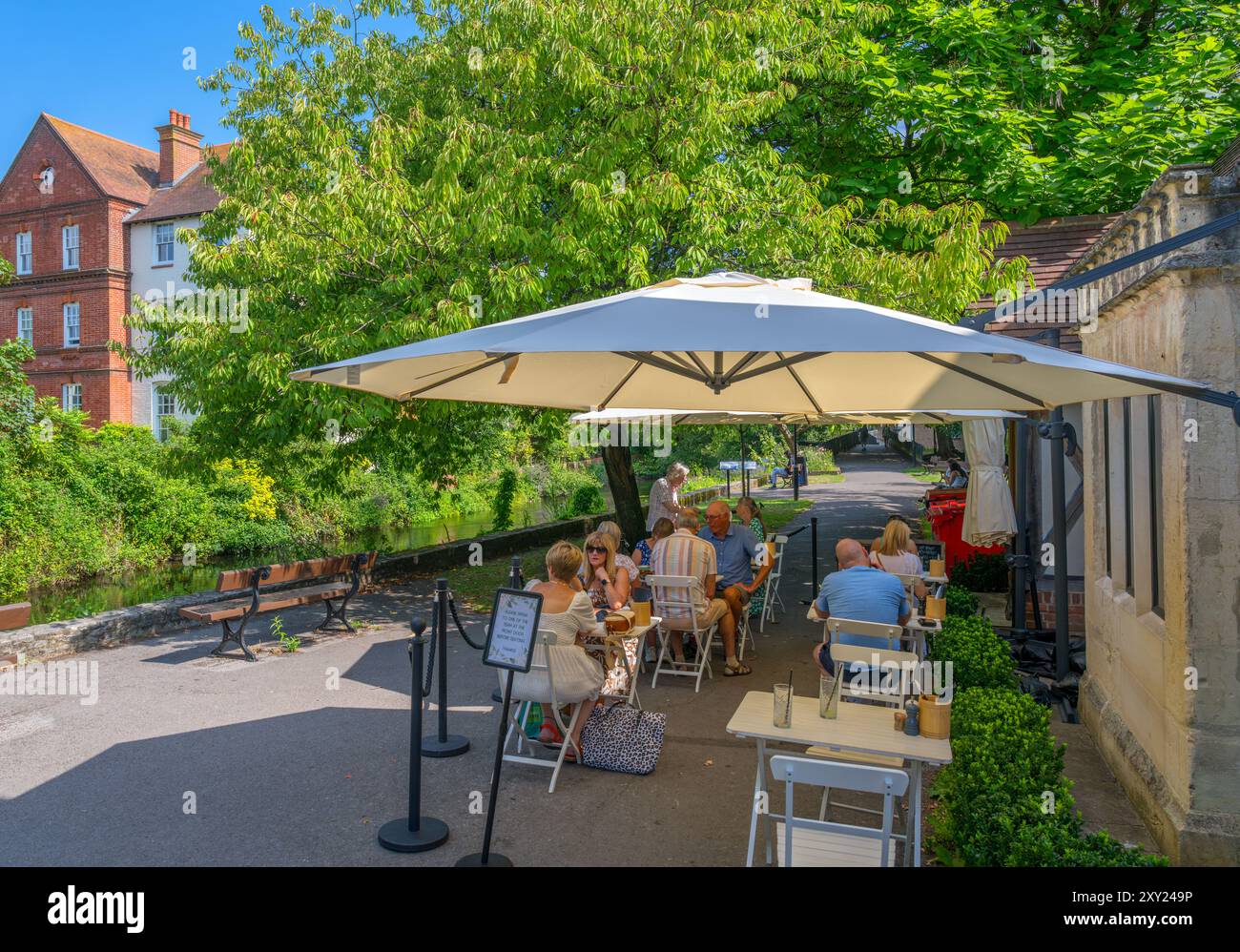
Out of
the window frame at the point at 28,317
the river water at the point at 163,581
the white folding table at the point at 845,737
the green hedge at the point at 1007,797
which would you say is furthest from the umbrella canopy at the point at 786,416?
the window frame at the point at 28,317

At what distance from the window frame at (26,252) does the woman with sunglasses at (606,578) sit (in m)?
38.8

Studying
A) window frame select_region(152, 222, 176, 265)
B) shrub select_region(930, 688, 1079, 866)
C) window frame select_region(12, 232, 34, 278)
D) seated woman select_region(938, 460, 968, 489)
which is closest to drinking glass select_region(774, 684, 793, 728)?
shrub select_region(930, 688, 1079, 866)

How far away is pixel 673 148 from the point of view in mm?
9664

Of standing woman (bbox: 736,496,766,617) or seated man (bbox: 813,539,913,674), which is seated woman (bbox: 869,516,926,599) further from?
standing woman (bbox: 736,496,766,617)

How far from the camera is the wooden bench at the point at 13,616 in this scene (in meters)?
8.71

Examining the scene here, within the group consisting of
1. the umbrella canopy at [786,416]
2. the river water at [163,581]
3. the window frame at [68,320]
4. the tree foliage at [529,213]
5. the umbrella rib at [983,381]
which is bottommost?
the river water at [163,581]

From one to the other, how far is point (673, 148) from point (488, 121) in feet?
9.08

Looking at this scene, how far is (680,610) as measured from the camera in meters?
7.86

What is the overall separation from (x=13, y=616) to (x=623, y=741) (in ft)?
22.4

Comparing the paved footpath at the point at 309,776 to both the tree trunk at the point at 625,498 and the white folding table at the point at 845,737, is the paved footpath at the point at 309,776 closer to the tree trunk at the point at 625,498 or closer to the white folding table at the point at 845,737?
the white folding table at the point at 845,737

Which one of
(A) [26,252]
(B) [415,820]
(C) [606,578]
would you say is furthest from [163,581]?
(A) [26,252]

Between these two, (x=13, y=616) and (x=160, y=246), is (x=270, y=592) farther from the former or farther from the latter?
(x=160, y=246)

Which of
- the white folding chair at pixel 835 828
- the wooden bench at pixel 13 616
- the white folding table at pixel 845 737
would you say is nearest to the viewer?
the white folding chair at pixel 835 828
